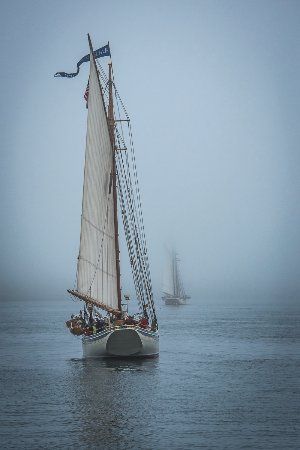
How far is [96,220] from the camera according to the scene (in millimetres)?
52562

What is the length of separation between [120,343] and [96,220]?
10.9 m

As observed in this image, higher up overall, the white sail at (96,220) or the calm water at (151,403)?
the white sail at (96,220)

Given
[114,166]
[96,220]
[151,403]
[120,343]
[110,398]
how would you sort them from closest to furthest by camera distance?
[151,403] < [110,398] < [120,343] < [96,220] < [114,166]

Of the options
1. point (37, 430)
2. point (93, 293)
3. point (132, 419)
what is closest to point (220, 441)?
point (132, 419)

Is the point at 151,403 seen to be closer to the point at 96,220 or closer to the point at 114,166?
the point at 96,220

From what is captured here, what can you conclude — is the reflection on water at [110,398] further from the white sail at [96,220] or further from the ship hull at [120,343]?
the white sail at [96,220]

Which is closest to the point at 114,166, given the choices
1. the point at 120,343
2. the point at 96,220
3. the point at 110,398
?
the point at 96,220

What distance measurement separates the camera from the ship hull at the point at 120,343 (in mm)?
50625

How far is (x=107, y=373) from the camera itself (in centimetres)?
4716

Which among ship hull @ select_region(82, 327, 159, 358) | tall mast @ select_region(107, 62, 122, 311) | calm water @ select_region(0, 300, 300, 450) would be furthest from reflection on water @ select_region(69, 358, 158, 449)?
tall mast @ select_region(107, 62, 122, 311)

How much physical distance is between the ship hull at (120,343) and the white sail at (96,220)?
11.1 feet

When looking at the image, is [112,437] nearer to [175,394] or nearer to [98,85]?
[175,394]

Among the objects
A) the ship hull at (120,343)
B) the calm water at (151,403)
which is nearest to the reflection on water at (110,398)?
the calm water at (151,403)

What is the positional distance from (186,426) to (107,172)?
27.8 meters
